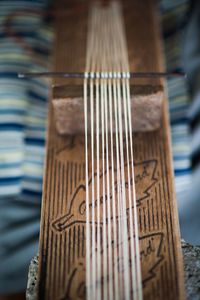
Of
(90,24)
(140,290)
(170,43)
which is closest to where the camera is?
(140,290)

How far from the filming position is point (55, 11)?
4.55 ft

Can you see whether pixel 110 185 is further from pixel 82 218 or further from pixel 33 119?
pixel 33 119

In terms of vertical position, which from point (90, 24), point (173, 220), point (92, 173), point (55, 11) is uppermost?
point (55, 11)

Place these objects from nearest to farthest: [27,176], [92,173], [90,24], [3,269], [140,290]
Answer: [140,290] < [92,173] < [3,269] < [27,176] < [90,24]

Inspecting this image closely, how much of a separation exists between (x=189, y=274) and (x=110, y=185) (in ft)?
0.78

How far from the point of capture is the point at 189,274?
82 cm

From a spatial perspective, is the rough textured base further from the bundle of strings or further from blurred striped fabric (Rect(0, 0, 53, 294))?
blurred striped fabric (Rect(0, 0, 53, 294))

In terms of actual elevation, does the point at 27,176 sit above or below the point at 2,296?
above

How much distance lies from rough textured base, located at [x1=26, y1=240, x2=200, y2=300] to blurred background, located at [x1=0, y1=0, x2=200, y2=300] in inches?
6.1

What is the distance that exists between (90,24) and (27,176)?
51cm

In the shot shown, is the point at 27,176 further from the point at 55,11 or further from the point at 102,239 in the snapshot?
the point at 55,11

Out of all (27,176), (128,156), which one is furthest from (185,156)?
(27,176)

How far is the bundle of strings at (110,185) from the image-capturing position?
785 mm

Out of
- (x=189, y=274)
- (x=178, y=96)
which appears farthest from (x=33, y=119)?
(x=189, y=274)
